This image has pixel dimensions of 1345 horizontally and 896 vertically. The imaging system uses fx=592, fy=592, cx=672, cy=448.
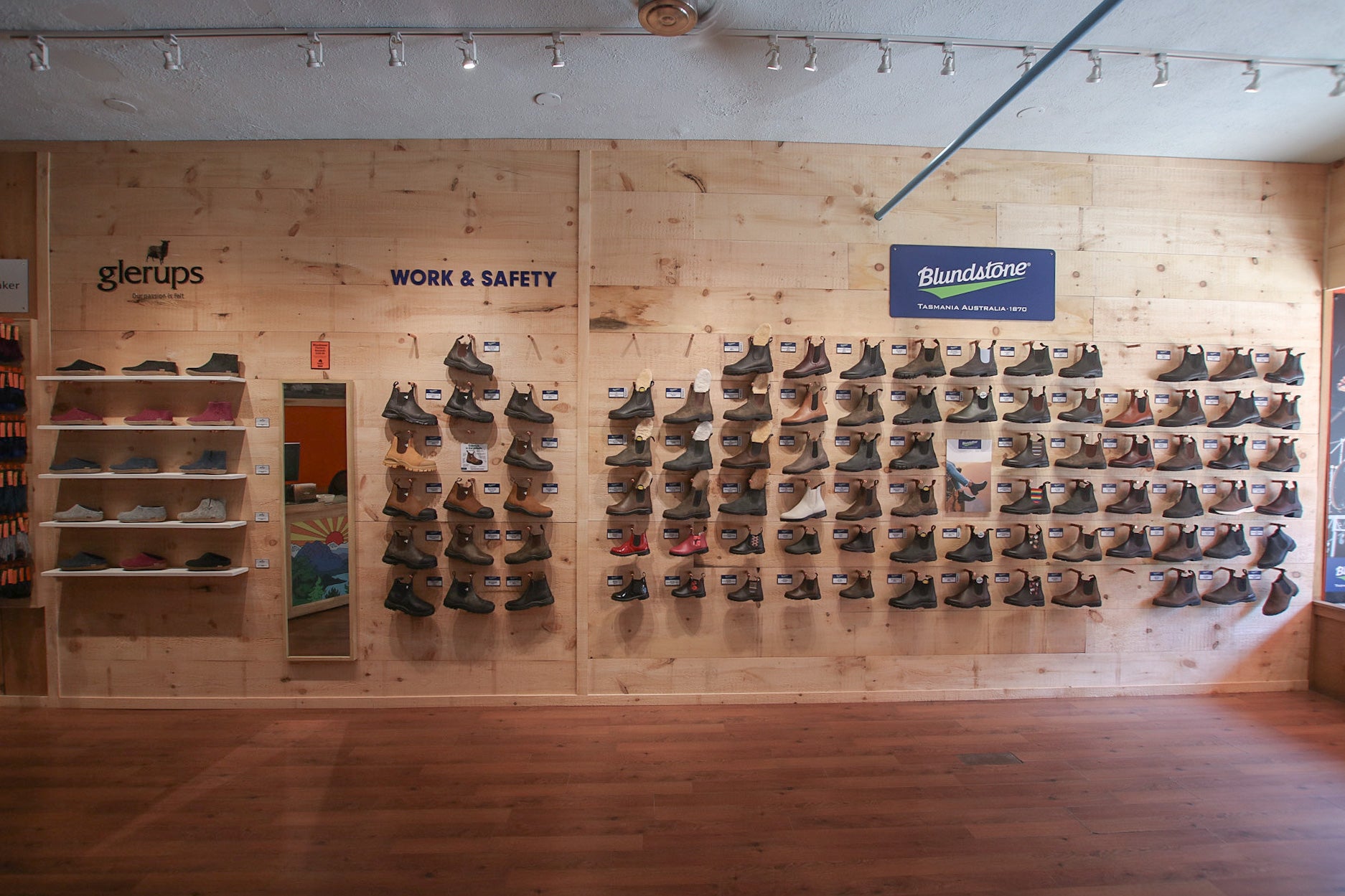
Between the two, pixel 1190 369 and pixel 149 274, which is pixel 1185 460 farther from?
pixel 149 274

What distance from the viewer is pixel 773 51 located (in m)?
2.90

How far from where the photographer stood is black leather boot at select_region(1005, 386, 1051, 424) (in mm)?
3846

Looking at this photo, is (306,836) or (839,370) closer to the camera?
(306,836)

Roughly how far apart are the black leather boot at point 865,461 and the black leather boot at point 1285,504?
2.71 metres

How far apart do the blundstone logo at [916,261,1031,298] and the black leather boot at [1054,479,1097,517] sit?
4.74ft

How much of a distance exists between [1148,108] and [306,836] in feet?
19.0

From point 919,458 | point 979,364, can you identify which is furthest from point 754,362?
point 979,364

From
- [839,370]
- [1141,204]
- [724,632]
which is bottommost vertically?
[724,632]

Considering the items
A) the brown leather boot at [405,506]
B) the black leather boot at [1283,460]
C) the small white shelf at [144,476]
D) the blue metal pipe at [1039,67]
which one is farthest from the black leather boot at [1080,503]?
the small white shelf at [144,476]

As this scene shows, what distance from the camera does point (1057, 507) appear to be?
3912mm

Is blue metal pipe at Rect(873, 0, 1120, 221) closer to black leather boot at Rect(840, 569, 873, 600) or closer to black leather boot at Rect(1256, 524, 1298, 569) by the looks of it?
black leather boot at Rect(840, 569, 873, 600)

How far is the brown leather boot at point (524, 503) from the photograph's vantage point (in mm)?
3672

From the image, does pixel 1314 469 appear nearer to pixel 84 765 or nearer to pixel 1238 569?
pixel 1238 569

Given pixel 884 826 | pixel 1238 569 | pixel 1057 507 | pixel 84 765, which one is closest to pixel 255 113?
pixel 84 765
